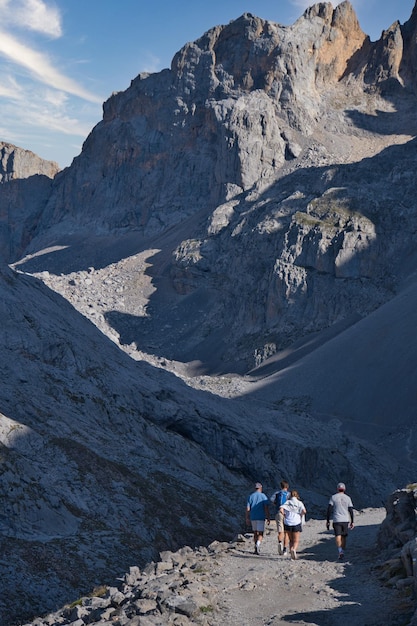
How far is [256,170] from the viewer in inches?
5251

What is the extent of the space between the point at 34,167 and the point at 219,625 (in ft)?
621

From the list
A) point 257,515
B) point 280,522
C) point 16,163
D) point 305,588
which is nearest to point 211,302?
point 16,163

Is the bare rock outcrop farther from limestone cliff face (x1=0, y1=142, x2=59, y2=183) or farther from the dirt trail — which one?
limestone cliff face (x1=0, y1=142, x2=59, y2=183)

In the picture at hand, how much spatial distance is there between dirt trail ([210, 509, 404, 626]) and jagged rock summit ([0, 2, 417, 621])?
583cm

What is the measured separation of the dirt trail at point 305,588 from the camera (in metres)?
15.3

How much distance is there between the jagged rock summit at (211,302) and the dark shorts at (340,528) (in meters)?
7.12

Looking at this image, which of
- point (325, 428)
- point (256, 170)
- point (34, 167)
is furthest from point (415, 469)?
point (34, 167)

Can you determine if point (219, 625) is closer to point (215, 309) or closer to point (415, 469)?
point (415, 469)

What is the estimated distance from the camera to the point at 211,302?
118m

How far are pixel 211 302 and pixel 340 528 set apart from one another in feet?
322

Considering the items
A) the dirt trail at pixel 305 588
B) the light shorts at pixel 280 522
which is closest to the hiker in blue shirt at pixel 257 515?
the dirt trail at pixel 305 588

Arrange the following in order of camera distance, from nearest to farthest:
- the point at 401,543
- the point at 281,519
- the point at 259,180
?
the point at 401,543
the point at 281,519
the point at 259,180

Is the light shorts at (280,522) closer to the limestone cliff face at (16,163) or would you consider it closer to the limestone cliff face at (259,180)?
the limestone cliff face at (259,180)

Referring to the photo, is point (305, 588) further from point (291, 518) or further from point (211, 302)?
point (211, 302)
